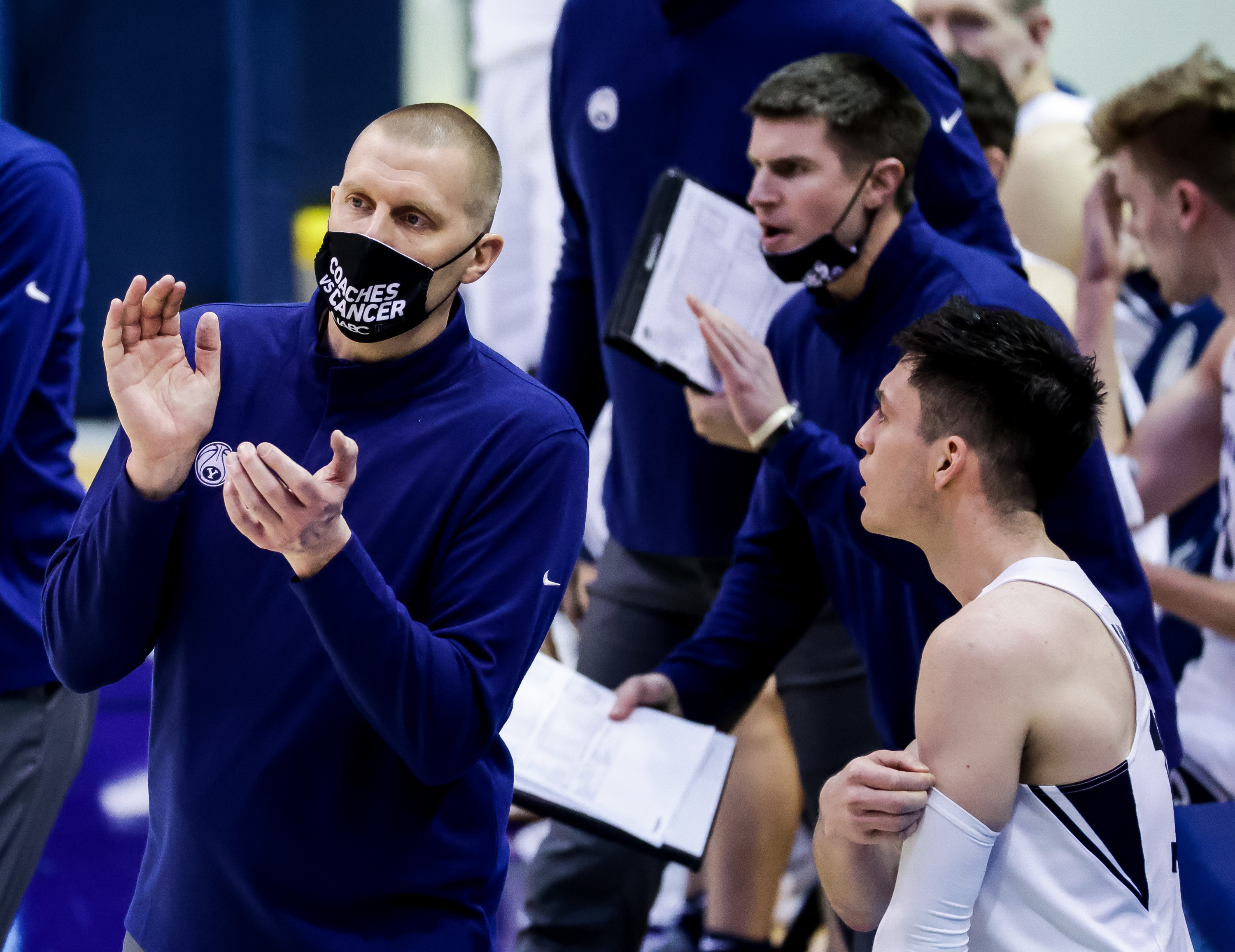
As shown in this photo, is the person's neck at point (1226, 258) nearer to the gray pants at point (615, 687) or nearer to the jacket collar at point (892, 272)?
the jacket collar at point (892, 272)

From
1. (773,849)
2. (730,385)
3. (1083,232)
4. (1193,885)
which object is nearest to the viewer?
(1193,885)

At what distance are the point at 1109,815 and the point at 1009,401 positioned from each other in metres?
0.44

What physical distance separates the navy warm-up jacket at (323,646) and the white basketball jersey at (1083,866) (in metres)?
0.51

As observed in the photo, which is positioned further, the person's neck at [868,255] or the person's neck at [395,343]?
the person's neck at [868,255]

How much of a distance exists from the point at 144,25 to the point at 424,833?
5.66m

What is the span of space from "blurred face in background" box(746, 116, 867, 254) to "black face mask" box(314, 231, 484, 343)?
86 centimetres

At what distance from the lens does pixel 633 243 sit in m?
2.54

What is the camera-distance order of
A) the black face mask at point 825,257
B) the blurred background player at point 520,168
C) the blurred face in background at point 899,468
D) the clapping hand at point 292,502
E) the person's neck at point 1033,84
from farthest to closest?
the blurred background player at point 520,168 → the person's neck at point 1033,84 → the black face mask at point 825,257 → the blurred face in background at point 899,468 → the clapping hand at point 292,502

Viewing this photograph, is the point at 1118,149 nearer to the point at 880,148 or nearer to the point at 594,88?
the point at 880,148

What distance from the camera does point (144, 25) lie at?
6219 millimetres

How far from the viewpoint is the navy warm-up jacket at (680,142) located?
241 cm

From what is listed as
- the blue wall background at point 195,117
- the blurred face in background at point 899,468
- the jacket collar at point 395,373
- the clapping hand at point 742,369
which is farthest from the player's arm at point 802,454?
the blue wall background at point 195,117

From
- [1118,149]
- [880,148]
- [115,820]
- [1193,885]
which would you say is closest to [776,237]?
[880,148]

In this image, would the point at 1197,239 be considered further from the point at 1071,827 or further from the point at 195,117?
the point at 195,117
